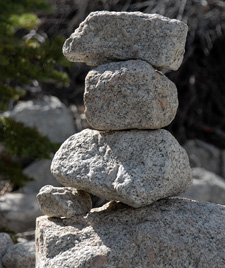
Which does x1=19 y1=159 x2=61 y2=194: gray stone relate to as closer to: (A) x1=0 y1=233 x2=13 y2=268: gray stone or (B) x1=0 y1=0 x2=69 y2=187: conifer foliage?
(B) x1=0 y1=0 x2=69 y2=187: conifer foliage

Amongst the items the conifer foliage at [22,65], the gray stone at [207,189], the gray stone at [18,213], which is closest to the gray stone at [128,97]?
the conifer foliage at [22,65]

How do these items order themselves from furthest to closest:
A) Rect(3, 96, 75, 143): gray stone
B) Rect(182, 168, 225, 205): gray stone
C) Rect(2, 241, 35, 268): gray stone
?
Rect(3, 96, 75, 143): gray stone < Rect(182, 168, 225, 205): gray stone < Rect(2, 241, 35, 268): gray stone

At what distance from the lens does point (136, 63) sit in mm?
2781

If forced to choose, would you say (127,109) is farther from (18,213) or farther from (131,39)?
(18,213)

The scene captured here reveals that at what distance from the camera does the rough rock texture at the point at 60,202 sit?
9.40ft

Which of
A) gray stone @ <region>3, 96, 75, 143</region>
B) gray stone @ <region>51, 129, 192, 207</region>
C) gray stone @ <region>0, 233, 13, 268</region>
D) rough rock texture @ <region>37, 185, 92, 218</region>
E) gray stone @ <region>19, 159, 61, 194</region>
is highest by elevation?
gray stone @ <region>51, 129, 192, 207</region>

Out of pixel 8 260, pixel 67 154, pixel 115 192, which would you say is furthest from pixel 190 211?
pixel 8 260

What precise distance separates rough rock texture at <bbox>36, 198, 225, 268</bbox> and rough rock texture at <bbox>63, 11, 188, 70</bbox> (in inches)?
32.5

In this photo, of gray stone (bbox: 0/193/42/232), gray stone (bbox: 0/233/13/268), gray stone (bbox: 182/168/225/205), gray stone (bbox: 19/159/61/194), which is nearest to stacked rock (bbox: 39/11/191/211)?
gray stone (bbox: 0/233/13/268)

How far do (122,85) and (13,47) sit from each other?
2453mm

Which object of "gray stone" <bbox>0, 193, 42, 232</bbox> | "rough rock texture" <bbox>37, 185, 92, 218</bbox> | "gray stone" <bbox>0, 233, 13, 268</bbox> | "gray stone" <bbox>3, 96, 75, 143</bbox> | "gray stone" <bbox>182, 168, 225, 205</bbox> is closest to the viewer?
"rough rock texture" <bbox>37, 185, 92, 218</bbox>

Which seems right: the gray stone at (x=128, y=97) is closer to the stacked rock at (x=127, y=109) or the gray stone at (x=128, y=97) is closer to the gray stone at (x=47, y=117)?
the stacked rock at (x=127, y=109)

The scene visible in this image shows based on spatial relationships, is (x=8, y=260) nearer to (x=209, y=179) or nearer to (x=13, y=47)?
(x=13, y=47)

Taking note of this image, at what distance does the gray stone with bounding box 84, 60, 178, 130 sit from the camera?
2.74 meters
